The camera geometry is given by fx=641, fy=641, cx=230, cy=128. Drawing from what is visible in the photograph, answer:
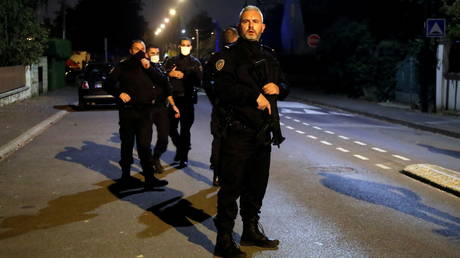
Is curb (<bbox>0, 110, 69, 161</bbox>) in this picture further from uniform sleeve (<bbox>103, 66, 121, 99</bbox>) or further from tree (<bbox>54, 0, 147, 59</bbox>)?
tree (<bbox>54, 0, 147, 59</bbox>)

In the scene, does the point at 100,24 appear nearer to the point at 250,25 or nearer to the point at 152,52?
the point at 152,52

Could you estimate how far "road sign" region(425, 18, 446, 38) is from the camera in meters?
18.9

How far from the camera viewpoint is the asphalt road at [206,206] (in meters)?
5.61

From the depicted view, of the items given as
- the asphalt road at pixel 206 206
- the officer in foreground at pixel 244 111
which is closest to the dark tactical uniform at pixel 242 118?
the officer in foreground at pixel 244 111

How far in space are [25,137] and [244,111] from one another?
9.56m

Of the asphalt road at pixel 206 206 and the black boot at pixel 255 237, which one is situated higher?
the black boot at pixel 255 237

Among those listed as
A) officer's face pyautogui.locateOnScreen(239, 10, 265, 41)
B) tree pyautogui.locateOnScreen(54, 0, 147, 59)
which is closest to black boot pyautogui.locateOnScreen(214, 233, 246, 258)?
officer's face pyautogui.locateOnScreen(239, 10, 265, 41)

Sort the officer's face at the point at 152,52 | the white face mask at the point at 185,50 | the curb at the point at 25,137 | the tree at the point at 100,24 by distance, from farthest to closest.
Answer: the tree at the point at 100,24 < the curb at the point at 25,137 < the officer's face at the point at 152,52 < the white face mask at the point at 185,50

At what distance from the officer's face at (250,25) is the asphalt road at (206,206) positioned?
1.82m

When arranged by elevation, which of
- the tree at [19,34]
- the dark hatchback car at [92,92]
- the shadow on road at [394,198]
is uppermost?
the tree at [19,34]

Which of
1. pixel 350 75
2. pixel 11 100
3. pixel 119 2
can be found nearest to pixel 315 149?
pixel 11 100

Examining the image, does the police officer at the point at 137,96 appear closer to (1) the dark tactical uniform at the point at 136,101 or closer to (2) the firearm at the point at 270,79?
(1) the dark tactical uniform at the point at 136,101

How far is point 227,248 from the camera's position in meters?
5.19

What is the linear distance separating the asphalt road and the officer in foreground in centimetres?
55
